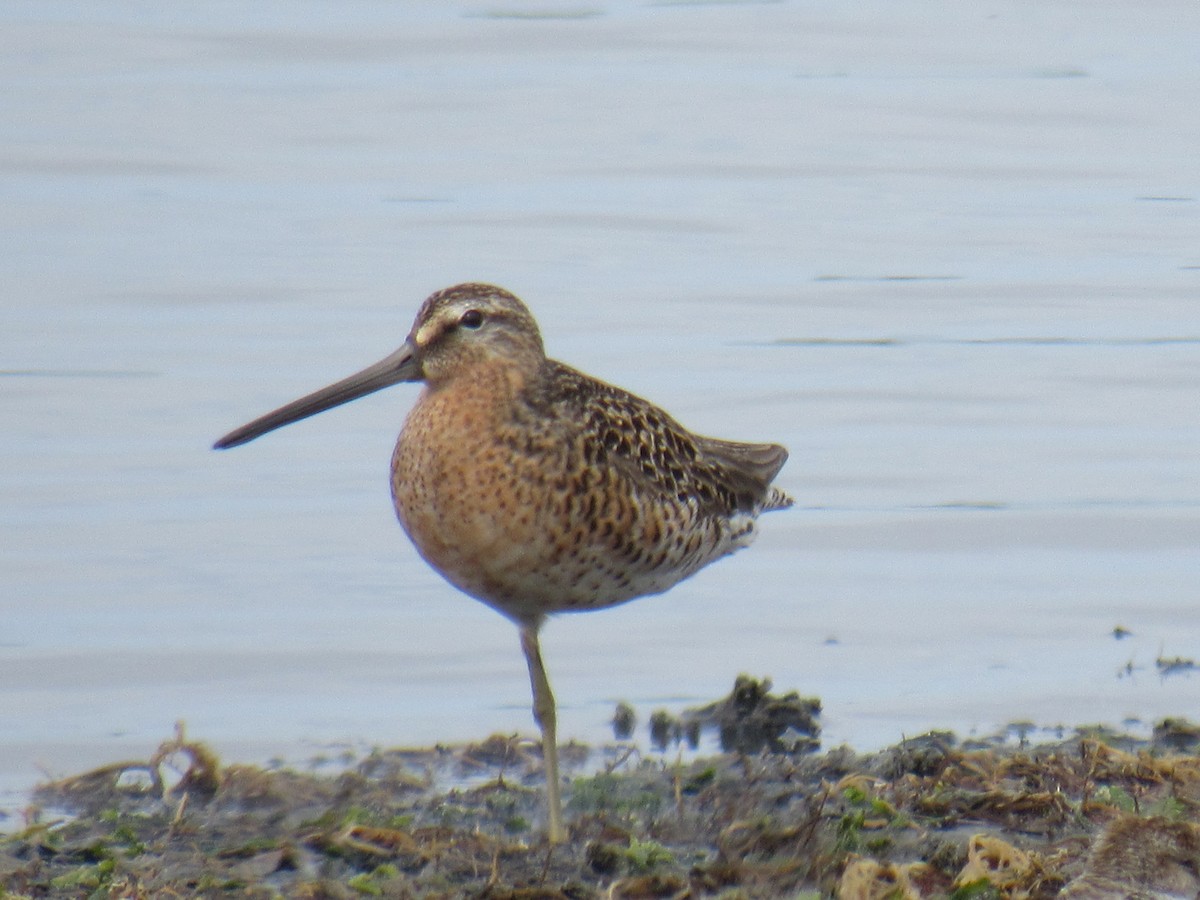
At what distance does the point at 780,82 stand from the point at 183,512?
30.3 feet

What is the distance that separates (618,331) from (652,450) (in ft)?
18.5

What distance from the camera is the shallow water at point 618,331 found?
7844 millimetres

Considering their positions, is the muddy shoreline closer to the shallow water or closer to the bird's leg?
the bird's leg

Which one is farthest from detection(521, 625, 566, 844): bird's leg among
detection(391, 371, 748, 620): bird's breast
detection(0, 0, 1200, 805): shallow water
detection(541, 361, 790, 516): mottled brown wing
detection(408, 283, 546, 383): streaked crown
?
detection(0, 0, 1200, 805): shallow water

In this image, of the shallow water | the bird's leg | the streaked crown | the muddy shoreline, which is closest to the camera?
the muddy shoreline

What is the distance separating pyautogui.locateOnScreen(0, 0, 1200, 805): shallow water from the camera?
784 cm

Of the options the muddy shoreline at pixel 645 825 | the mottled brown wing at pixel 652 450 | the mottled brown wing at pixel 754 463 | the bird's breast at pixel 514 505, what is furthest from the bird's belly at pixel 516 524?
the mottled brown wing at pixel 754 463

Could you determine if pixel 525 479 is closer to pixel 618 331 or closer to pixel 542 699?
pixel 542 699

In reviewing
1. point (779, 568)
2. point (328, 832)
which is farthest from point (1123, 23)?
point (328, 832)

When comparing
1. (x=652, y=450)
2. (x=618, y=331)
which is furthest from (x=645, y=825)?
(x=618, y=331)

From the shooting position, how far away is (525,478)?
5504mm

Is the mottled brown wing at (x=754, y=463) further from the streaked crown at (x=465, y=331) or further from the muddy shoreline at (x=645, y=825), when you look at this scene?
the streaked crown at (x=465, y=331)

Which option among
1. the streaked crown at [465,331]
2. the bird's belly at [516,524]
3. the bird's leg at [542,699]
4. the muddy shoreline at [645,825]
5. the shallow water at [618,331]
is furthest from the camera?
the shallow water at [618,331]

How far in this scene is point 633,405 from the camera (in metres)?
6.15
